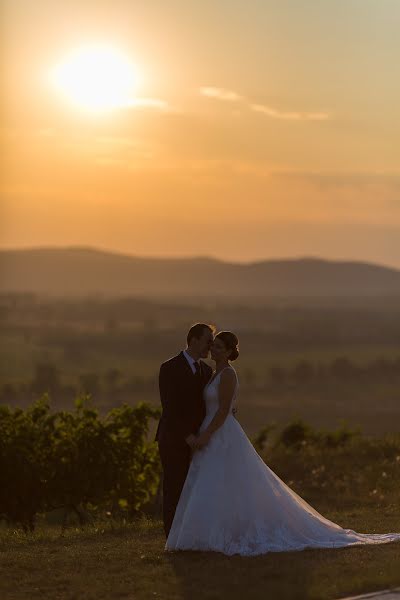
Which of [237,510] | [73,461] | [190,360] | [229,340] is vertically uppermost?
[229,340]

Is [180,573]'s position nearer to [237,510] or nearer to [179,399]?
[237,510]

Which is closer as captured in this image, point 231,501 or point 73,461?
point 231,501

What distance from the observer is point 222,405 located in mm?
13352

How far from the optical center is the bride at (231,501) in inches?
510

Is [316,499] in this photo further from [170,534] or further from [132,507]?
[170,534]

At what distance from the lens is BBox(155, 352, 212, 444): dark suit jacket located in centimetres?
1322

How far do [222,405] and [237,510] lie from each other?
120 cm

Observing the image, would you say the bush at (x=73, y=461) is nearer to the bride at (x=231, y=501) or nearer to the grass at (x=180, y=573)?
the grass at (x=180, y=573)

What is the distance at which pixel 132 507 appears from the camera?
22672 mm

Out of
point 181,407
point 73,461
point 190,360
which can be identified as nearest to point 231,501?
point 181,407

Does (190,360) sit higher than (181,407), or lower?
higher

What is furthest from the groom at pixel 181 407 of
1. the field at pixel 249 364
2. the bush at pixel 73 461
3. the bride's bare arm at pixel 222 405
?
the field at pixel 249 364

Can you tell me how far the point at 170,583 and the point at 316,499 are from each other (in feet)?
35.2

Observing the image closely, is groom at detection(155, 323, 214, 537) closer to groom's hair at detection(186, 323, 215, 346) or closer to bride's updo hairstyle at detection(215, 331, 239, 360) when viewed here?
groom's hair at detection(186, 323, 215, 346)
